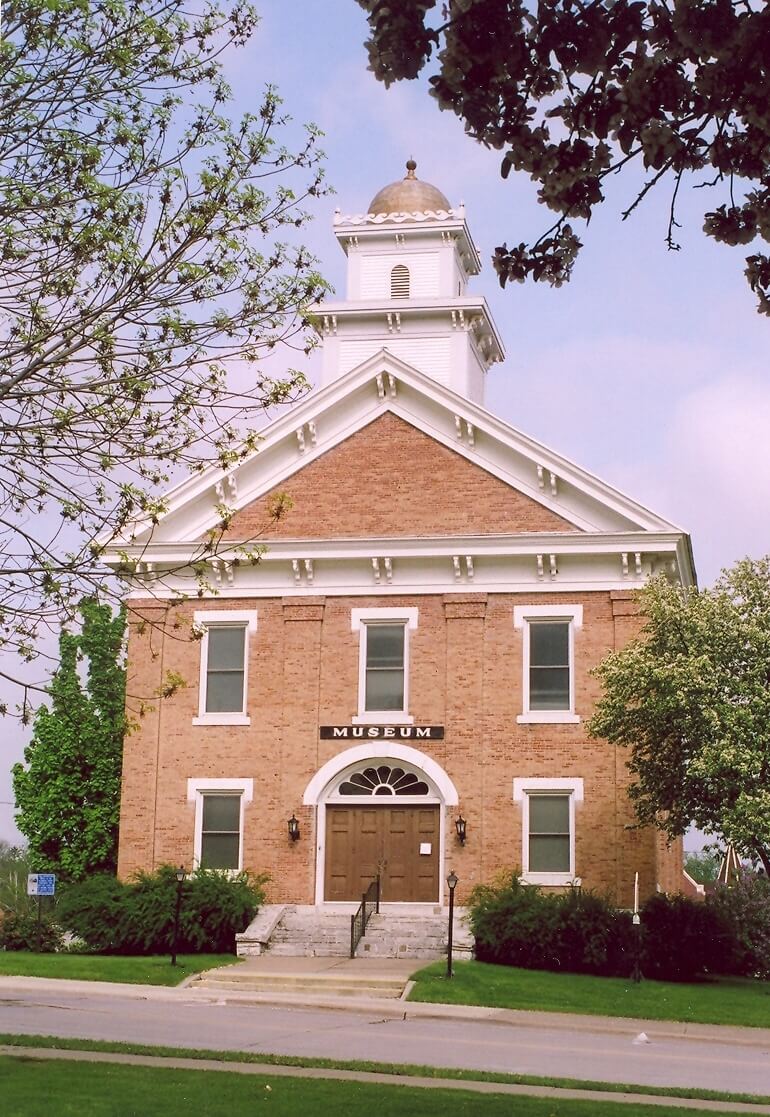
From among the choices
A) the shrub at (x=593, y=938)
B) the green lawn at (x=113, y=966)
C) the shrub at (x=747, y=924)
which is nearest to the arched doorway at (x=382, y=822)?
the green lawn at (x=113, y=966)

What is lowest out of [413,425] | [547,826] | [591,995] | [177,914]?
[591,995]

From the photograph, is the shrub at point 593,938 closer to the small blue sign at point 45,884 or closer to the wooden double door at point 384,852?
the wooden double door at point 384,852

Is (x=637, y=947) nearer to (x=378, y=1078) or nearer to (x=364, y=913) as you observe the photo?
(x=364, y=913)

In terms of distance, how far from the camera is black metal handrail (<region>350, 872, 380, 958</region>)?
1154 inches

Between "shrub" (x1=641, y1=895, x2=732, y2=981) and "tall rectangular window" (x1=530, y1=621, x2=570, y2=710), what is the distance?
466cm

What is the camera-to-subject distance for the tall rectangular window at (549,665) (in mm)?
32312

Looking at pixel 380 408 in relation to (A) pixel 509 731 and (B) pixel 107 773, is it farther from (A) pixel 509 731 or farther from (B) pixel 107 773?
(B) pixel 107 773

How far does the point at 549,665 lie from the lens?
32500 millimetres

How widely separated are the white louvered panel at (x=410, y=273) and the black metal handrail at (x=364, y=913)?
15.9 meters

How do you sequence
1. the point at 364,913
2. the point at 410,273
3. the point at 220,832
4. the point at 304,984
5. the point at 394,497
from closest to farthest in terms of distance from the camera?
the point at 304,984 → the point at 364,913 → the point at 220,832 → the point at 394,497 → the point at 410,273

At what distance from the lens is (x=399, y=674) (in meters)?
33.1

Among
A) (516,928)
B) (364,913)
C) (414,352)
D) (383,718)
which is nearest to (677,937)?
(516,928)

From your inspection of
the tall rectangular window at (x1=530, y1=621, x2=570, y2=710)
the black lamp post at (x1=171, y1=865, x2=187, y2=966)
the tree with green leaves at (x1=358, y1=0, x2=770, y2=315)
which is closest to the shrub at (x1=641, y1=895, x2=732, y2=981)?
the tall rectangular window at (x1=530, y1=621, x2=570, y2=710)

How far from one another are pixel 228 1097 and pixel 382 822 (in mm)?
18615
